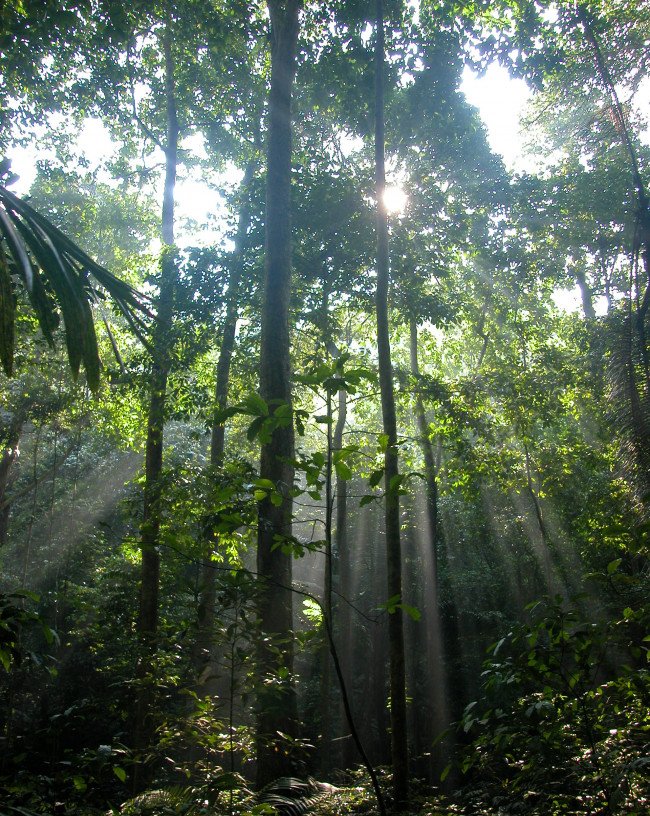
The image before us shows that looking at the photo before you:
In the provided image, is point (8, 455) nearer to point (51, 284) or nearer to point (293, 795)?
point (293, 795)

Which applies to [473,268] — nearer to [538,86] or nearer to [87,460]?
[538,86]

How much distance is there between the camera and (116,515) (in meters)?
21.0

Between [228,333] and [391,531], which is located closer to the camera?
[391,531]

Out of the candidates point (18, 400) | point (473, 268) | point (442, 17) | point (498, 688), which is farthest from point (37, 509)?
point (498, 688)

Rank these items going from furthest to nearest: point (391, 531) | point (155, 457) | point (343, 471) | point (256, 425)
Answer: point (155, 457) < point (391, 531) < point (256, 425) < point (343, 471)

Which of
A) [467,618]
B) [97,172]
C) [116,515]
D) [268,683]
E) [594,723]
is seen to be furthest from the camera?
[116,515]

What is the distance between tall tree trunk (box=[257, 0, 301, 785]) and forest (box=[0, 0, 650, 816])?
0.04m

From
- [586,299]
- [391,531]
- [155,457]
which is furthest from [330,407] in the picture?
[586,299]

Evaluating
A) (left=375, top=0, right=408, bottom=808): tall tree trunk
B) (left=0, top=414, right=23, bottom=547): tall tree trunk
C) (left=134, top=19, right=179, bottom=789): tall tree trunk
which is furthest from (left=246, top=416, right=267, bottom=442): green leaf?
(left=0, top=414, right=23, bottom=547): tall tree trunk

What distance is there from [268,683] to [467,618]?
14865mm

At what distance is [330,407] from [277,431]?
111 inches

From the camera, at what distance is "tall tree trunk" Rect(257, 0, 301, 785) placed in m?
3.76

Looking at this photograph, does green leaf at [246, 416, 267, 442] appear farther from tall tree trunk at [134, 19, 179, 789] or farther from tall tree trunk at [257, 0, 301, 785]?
tall tree trunk at [134, 19, 179, 789]

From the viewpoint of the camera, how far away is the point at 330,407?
9.62 ft
